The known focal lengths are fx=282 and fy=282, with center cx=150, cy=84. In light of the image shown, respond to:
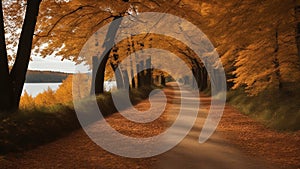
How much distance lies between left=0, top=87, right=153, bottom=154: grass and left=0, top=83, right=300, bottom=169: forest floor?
1.03 ft

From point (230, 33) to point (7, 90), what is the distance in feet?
26.7

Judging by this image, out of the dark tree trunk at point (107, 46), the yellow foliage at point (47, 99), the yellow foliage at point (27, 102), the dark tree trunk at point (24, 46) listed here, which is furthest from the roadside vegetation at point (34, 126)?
the yellow foliage at point (47, 99)

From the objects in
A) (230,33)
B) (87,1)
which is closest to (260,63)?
(230,33)

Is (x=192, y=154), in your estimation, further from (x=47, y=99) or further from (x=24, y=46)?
(x=47, y=99)

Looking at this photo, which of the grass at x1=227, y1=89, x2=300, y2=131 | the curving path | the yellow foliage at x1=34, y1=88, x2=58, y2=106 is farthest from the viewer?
the yellow foliage at x1=34, y1=88, x2=58, y2=106

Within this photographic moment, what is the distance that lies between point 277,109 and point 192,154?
7.41 meters

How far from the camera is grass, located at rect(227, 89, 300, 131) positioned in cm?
1084

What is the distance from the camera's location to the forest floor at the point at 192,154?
6605 millimetres

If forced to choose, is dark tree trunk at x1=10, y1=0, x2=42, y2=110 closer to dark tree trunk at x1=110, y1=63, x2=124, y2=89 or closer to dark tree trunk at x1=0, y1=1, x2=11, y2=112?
dark tree trunk at x1=0, y1=1, x2=11, y2=112

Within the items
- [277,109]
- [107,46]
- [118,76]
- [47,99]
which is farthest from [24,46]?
[47,99]

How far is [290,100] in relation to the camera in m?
13.2

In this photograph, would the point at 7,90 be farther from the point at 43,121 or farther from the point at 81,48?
the point at 81,48

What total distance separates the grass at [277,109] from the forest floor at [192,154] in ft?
2.35

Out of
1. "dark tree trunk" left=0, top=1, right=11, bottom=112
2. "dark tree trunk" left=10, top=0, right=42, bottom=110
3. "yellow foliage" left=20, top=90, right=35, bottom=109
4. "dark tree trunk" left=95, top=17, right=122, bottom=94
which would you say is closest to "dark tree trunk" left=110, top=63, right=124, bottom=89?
"dark tree trunk" left=95, top=17, right=122, bottom=94
